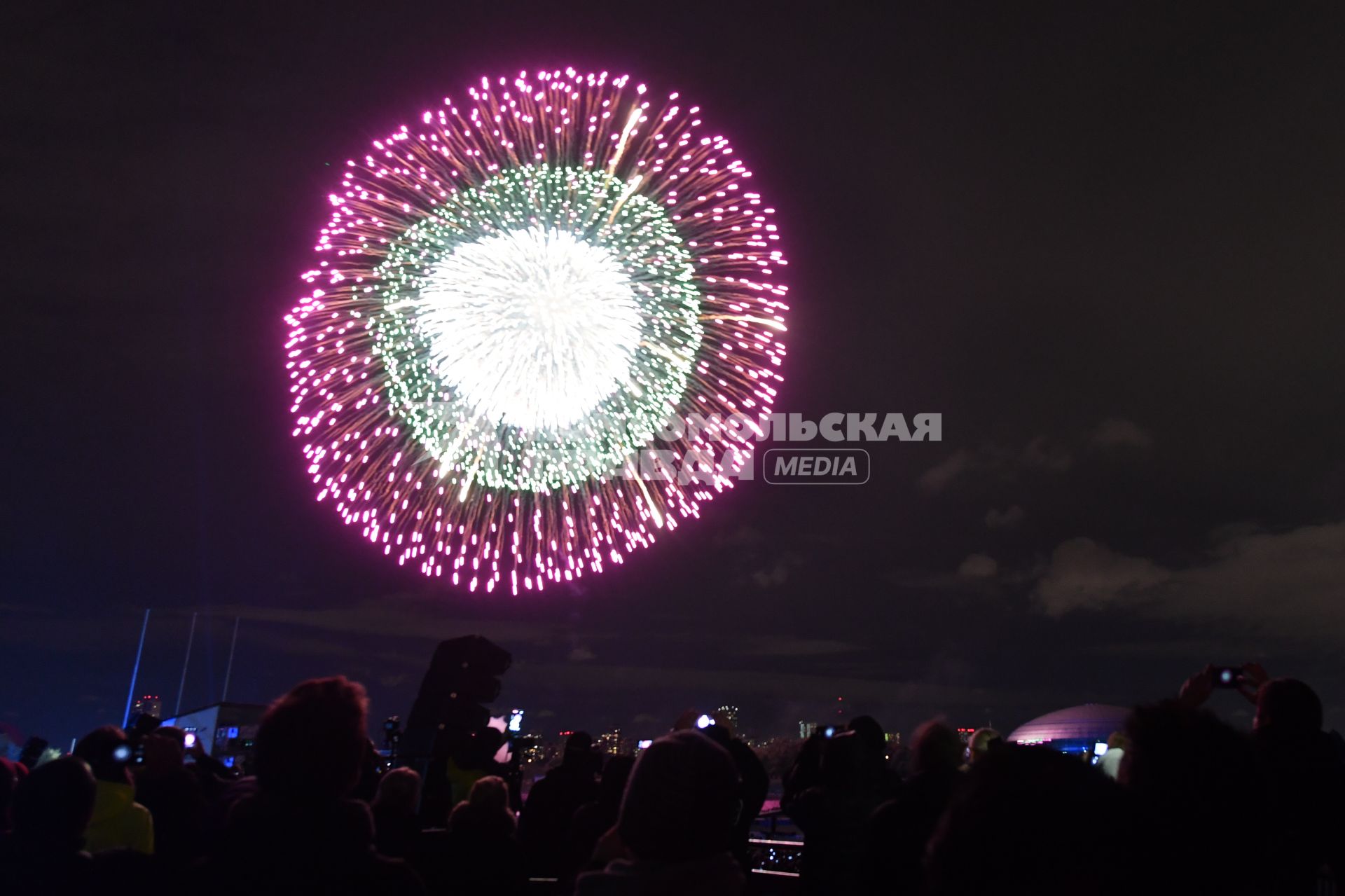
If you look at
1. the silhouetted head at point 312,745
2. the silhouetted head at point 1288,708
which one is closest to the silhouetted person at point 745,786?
the silhouetted head at point 1288,708

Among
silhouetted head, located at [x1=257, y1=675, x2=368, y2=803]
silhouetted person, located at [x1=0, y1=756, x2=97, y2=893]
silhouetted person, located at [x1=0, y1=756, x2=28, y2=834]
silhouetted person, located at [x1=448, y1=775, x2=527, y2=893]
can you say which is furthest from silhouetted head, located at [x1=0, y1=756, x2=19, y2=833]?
silhouetted head, located at [x1=257, y1=675, x2=368, y2=803]

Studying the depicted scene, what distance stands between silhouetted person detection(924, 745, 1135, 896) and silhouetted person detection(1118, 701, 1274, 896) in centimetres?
23

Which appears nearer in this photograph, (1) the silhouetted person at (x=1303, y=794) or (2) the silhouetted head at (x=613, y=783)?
(1) the silhouetted person at (x=1303, y=794)

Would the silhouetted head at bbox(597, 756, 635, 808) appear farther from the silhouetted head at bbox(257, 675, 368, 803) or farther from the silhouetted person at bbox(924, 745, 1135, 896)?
the silhouetted person at bbox(924, 745, 1135, 896)

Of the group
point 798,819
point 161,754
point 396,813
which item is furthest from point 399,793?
point 798,819

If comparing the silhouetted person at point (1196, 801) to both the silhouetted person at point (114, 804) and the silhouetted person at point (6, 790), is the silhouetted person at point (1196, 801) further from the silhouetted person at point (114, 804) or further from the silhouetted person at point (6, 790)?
the silhouetted person at point (6, 790)

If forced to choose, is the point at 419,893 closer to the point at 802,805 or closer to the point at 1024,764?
the point at 1024,764

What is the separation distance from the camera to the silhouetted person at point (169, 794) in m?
6.79

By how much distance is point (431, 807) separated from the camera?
11.7 meters

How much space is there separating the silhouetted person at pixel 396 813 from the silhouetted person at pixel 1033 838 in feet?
18.8

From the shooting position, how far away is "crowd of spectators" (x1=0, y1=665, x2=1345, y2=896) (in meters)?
2.53

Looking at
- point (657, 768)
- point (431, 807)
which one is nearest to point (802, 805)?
point (657, 768)

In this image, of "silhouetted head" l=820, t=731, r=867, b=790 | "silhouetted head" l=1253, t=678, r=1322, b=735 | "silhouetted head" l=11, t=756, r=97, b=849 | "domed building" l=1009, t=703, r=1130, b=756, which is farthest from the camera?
"domed building" l=1009, t=703, r=1130, b=756

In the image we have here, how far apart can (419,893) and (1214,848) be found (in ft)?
9.40
